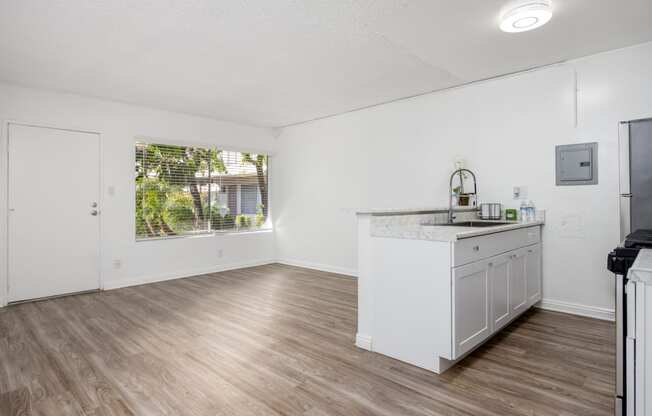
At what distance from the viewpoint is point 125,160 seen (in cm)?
471

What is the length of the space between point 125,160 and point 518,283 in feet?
15.6

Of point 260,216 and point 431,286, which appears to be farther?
point 260,216

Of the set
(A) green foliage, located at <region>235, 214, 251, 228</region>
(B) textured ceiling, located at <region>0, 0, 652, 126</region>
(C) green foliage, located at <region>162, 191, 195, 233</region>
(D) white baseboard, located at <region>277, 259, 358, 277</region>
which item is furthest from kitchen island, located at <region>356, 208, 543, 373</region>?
(A) green foliage, located at <region>235, 214, 251, 228</region>

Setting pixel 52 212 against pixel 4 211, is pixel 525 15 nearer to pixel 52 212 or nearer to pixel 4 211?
pixel 52 212

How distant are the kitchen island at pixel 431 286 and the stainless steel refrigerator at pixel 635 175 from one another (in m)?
1.01

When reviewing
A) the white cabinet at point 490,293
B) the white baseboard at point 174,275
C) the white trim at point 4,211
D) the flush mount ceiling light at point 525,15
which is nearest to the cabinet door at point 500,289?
the white cabinet at point 490,293

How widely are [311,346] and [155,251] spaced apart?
325cm

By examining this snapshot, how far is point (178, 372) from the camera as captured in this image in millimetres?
2273

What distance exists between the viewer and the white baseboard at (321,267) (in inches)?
207

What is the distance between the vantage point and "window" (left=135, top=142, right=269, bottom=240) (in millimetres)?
4988

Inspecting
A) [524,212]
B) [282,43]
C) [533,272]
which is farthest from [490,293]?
[282,43]

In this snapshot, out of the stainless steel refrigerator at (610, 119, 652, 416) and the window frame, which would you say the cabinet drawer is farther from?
the window frame

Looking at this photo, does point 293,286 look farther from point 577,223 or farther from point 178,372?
point 577,223

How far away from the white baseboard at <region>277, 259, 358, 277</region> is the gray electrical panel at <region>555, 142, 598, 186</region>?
2823 millimetres
